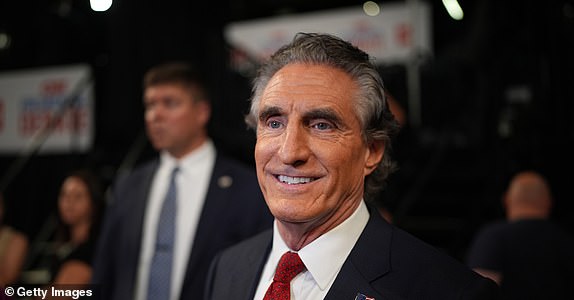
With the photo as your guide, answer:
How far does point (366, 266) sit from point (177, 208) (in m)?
1.49

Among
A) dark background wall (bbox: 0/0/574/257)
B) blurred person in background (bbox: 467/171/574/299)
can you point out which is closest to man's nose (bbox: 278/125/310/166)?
blurred person in background (bbox: 467/171/574/299)

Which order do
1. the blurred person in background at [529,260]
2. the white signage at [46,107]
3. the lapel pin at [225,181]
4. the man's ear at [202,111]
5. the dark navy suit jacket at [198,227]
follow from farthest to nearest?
the white signage at [46,107] < the blurred person in background at [529,260] < the man's ear at [202,111] < the lapel pin at [225,181] < the dark navy suit jacket at [198,227]

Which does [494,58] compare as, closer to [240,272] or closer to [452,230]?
[452,230]

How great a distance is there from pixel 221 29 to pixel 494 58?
2.59 m

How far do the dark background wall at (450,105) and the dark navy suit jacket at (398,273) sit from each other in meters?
3.52

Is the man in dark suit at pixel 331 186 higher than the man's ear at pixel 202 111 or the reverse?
the reverse

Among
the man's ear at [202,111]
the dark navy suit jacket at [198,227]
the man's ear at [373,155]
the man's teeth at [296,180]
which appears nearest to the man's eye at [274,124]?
the man's teeth at [296,180]

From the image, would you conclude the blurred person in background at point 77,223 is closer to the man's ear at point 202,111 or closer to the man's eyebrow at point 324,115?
the man's ear at point 202,111

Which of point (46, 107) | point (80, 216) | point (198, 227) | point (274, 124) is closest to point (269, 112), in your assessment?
point (274, 124)

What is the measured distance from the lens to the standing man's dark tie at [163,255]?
2.80 meters

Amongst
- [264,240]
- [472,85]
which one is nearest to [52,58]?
[472,85]

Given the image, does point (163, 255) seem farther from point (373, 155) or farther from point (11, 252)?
point (11, 252)

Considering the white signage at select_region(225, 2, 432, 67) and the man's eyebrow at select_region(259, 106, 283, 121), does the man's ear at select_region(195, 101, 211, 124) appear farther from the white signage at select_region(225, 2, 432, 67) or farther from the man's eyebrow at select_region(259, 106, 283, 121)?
the white signage at select_region(225, 2, 432, 67)

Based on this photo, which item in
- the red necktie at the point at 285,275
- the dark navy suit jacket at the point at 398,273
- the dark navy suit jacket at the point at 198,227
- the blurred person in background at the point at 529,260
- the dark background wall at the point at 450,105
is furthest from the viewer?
the dark background wall at the point at 450,105
